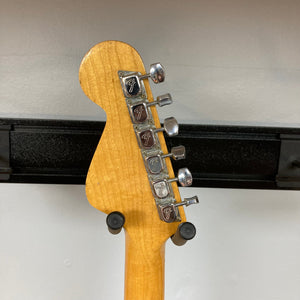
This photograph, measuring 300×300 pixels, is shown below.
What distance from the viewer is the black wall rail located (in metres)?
0.74

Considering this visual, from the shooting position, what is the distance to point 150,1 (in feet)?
2.47

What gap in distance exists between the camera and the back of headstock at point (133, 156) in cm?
55

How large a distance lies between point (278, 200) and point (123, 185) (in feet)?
1.47

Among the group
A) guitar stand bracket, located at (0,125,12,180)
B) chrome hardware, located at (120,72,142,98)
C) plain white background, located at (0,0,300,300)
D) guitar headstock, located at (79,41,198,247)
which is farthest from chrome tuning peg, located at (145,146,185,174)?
guitar stand bracket, located at (0,125,12,180)

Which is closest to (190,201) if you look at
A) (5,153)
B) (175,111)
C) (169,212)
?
(169,212)

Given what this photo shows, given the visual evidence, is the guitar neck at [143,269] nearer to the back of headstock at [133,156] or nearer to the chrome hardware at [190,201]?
the back of headstock at [133,156]

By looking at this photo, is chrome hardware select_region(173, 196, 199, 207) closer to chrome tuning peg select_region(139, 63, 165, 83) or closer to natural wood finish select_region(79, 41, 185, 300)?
natural wood finish select_region(79, 41, 185, 300)

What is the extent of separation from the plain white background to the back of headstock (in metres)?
0.22

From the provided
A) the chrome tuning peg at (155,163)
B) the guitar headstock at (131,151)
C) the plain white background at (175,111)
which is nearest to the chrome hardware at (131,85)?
the guitar headstock at (131,151)

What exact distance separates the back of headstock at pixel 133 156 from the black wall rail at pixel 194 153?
0.57 feet

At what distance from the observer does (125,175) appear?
1.92ft

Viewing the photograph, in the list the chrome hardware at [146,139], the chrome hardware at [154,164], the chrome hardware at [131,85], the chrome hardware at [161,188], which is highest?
the chrome hardware at [131,85]

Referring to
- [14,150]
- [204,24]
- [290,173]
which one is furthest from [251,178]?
[14,150]

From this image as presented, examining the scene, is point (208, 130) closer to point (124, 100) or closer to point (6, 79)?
point (124, 100)
